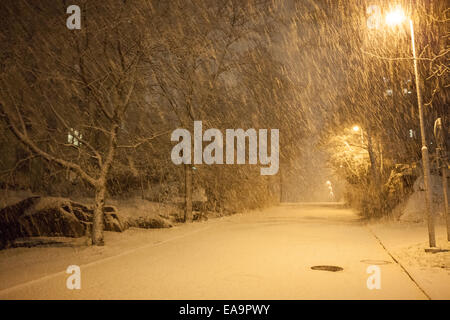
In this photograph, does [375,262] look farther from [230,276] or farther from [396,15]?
[396,15]

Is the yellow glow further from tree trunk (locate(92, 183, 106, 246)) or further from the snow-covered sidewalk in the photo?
tree trunk (locate(92, 183, 106, 246))

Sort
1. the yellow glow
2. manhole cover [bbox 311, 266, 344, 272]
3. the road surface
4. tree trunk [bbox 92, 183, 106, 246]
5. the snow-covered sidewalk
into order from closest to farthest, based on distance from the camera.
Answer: the road surface < the snow-covered sidewalk < manhole cover [bbox 311, 266, 344, 272] < the yellow glow < tree trunk [bbox 92, 183, 106, 246]

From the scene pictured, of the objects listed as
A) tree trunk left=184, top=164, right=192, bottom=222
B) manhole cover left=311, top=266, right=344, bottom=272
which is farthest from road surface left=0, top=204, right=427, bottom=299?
A: tree trunk left=184, top=164, right=192, bottom=222

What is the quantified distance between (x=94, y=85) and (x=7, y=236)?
22.5 feet

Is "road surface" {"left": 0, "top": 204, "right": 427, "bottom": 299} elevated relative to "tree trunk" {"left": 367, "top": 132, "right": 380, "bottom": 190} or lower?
lower

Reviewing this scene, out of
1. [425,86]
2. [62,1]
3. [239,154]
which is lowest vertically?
[239,154]

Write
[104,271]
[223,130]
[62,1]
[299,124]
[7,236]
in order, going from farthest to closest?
[299,124] → [223,130] → [7,236] → [62,1] → [104,271]

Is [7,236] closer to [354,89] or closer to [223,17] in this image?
[223,17]

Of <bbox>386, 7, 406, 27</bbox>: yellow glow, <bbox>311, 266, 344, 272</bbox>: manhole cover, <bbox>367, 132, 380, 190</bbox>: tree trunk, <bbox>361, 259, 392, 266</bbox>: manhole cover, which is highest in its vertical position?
<bbox>386, 7, 406, 27</bbox>: yellow glow

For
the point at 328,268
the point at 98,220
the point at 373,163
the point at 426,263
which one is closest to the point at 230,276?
the point at 328,268

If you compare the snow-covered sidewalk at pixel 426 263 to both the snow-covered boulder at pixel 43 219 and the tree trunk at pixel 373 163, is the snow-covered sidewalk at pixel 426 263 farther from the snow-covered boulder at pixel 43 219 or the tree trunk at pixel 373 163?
the tree trunk at pixel 373 163

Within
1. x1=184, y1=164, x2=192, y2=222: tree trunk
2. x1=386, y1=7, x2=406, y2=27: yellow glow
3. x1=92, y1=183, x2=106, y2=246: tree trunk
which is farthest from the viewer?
x1=184, y1=164, x2=192, y2=222: tree trunk

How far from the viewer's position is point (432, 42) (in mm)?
19141

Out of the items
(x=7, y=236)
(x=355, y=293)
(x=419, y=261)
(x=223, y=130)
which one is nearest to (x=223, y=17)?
(x=223, y=130)
